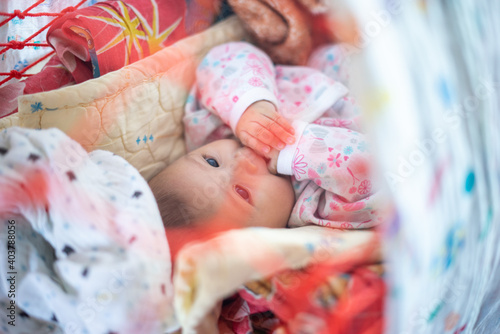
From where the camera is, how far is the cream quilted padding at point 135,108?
593 millimetres

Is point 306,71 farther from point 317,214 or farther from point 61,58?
point 61,58

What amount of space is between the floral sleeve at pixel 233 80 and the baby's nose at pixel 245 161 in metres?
0.06

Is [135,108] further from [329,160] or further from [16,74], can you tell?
[329,160]

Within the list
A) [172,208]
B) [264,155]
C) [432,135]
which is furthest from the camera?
[264,155]

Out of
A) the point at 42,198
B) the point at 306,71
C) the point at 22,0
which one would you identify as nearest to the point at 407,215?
the point at 42,198

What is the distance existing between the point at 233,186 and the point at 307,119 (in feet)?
0.69

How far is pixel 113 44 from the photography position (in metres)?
0.72

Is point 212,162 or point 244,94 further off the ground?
point 244,94

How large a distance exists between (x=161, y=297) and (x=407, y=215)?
279 millimetres

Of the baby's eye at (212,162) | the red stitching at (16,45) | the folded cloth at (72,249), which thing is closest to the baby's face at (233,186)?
the baby's eye at (212,162)

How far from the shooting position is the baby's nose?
0.68 metres

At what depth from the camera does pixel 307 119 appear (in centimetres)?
75

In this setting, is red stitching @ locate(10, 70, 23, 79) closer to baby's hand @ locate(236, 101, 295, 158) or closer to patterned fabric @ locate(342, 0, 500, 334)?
baby's hand @ locate(236, 101, 295, 158)

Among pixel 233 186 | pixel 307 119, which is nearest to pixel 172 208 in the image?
pixel 233 186
